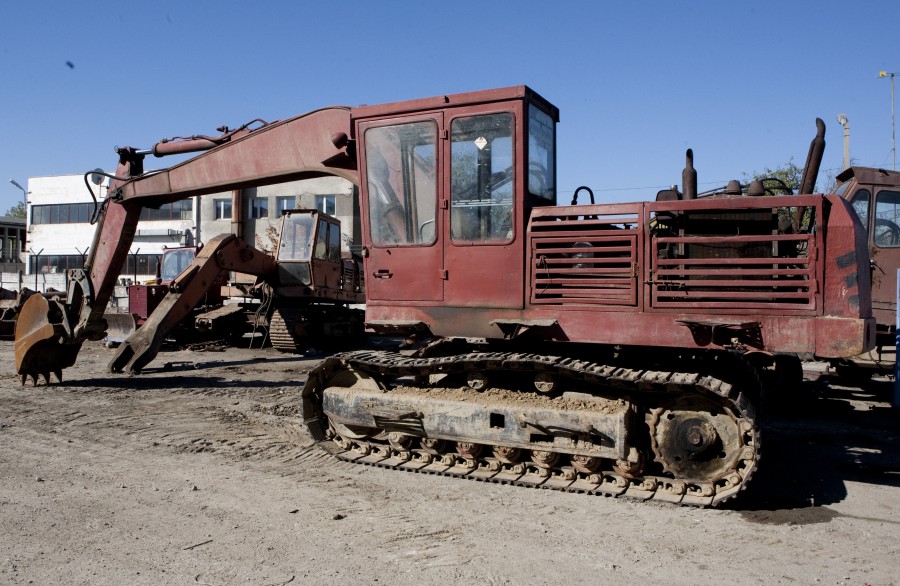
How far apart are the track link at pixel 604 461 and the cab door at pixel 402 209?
68 centimetres

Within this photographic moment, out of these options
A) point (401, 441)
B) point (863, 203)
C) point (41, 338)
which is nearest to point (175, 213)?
point (41, 338)

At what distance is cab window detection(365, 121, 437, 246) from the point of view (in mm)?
6059

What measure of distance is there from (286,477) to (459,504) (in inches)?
63.1

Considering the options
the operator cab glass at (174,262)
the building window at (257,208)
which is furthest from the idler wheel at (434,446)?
the building window at (257,208)

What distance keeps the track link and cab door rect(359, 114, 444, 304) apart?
0.68 metres

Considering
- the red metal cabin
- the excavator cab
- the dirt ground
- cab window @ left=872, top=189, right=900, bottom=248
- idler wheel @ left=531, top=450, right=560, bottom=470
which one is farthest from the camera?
the excavator cab

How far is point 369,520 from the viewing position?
4785mm

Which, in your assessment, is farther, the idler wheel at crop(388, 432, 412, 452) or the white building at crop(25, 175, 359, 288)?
the white building at crop(25, 175, 359, 288)

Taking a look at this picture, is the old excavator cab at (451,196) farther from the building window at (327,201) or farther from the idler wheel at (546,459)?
the building window at (327,201)

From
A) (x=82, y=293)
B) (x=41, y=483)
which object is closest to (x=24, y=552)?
(x=41, y=483)

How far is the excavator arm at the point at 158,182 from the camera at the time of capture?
7.08 meters

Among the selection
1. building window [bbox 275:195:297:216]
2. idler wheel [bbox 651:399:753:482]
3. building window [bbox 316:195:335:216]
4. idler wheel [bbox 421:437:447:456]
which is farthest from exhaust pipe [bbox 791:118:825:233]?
building window [bbox 275:195:297:216]

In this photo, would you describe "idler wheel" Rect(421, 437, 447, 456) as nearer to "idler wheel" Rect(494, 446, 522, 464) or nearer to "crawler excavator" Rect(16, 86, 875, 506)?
"crawler excavator" Rect(16, 86, 875, 506)

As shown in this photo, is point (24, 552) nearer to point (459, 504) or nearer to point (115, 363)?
point (459, 504)
